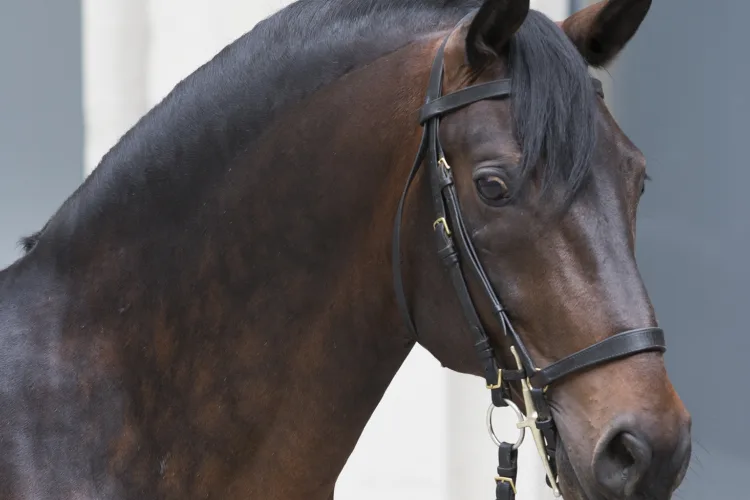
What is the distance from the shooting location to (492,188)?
4.77 ft

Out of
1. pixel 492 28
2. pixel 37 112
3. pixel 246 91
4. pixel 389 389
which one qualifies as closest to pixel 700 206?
pixel 389 389

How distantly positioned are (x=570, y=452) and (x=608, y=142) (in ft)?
1.60

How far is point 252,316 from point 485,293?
1.45 feet

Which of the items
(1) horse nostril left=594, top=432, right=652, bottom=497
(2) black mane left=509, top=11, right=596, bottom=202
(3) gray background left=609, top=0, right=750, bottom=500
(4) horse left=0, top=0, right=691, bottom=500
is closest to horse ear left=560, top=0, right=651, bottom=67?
(4) horse left=0, top=0, right=691, bottom=500

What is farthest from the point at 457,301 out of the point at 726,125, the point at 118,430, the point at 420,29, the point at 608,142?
the point at 726,125

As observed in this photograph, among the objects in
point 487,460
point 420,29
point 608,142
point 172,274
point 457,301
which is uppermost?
point 420,29

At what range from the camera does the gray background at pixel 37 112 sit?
3.60 metres

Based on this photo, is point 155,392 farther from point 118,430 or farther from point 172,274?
point 172,274

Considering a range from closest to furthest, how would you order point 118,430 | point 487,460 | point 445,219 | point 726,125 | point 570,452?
point 570,452
point 445,219
point 118,430
point 726,125
point 487,460

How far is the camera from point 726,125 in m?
2.86

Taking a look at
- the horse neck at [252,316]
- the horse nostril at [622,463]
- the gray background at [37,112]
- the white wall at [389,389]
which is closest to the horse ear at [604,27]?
the horse neck at [252,316]

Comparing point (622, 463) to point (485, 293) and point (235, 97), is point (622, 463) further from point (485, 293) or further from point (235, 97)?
point (235, 97)

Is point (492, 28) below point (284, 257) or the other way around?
the other way around

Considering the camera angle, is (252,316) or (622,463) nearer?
(622,463)
